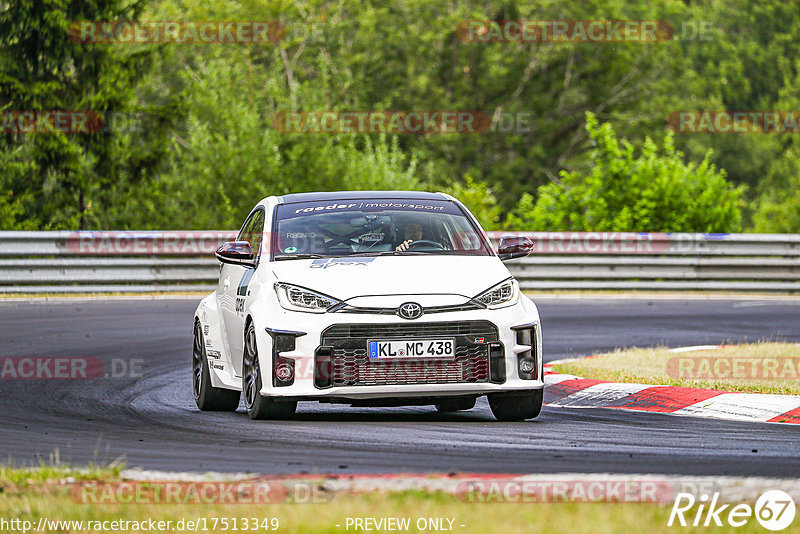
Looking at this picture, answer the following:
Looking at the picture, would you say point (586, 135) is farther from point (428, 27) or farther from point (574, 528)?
point (574, 528)

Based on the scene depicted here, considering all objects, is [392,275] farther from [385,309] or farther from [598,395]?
[598,395]

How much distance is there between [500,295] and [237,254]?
77.1 inches

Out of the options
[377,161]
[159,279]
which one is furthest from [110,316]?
[377,161]

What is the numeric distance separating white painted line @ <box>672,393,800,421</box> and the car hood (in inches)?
72.8

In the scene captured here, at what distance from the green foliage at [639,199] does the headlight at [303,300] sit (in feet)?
61.9

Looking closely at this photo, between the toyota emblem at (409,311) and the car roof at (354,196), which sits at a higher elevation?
the car roof at (354,196)

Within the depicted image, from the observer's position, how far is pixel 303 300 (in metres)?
8.84

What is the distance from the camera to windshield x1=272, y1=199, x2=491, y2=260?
9641 mm

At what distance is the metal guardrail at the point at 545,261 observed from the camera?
A: 22234 millimetres

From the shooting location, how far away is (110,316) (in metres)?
18.7
